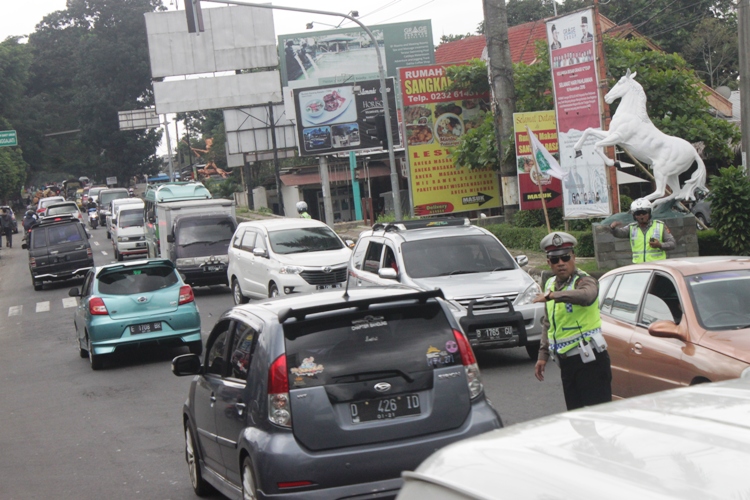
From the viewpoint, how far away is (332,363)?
5.98m

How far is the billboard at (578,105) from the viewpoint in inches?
800

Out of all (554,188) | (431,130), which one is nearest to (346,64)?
(431,130)

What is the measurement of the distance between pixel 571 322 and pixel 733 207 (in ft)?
41.3

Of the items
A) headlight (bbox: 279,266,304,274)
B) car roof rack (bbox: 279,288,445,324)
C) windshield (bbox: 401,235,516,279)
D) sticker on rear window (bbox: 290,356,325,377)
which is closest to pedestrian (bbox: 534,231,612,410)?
car roof rack (bbox: 279,288,445,324)

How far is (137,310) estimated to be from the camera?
15.5 meters

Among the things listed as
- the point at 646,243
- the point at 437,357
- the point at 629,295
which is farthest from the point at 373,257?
Result: the point at 437,357

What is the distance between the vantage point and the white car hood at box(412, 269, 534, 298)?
12.5 meters

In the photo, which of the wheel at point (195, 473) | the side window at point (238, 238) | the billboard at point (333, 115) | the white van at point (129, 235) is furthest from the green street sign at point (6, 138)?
the wheel at point (195, 473)

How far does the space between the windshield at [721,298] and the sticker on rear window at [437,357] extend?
2517 mm

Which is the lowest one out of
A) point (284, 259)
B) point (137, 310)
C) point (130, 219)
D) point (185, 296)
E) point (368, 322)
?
point (137, 310)

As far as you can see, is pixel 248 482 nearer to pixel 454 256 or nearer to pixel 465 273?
pixel 465 273

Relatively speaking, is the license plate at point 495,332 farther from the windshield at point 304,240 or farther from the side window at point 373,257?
the windshield at point 304,240

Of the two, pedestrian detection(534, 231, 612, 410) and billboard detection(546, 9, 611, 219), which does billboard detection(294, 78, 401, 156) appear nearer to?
billboard detection(546, 9, 611, 219)

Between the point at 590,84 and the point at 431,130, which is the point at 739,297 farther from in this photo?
the point at 431,130
